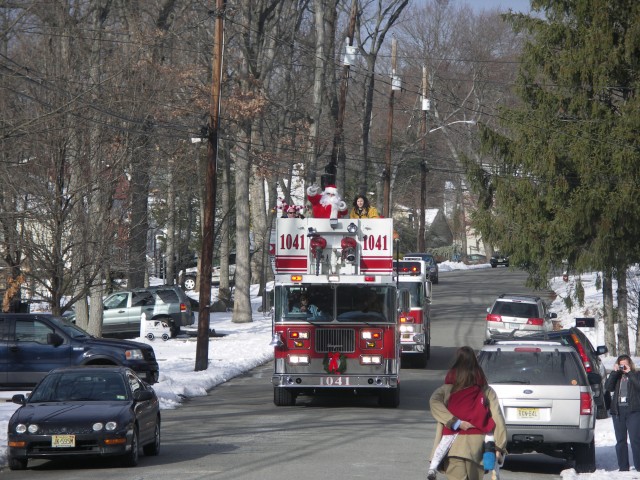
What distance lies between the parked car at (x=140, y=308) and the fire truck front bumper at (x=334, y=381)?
58.2 feet

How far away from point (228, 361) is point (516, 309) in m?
10.6

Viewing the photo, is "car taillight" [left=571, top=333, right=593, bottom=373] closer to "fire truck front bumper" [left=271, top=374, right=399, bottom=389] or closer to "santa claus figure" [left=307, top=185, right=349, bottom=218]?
"fire truck front bumper" [left=271, top=374, right=399, bottom=389]

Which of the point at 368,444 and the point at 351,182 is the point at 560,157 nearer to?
the point at 368,444

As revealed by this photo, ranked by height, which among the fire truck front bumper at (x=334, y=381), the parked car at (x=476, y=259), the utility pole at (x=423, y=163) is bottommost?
the fire truck front bumper at (x=334, y=381)

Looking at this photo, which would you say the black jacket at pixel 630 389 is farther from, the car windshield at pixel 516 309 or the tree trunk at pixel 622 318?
the tree trunk at pixel 622 318

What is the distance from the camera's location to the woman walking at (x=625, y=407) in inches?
576

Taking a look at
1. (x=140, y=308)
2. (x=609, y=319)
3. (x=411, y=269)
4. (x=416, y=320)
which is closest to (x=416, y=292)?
(x=416, y=320)

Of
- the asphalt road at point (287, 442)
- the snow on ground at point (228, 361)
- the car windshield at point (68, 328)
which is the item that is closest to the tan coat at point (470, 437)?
the asphalt road at point (287, 442)

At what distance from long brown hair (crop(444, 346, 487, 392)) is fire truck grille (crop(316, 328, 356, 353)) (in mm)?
11355

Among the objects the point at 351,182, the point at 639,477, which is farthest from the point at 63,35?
the point at 351,182

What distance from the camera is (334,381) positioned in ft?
65.5

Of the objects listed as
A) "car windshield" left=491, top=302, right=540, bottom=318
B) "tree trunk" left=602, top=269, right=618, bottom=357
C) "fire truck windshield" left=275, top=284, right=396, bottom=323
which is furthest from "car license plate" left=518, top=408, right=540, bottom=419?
"tree trunk" left=602, top=269, right=618, bottom=357

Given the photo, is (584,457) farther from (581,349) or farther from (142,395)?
(581,349)

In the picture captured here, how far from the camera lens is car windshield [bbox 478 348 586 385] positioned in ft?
46.6
